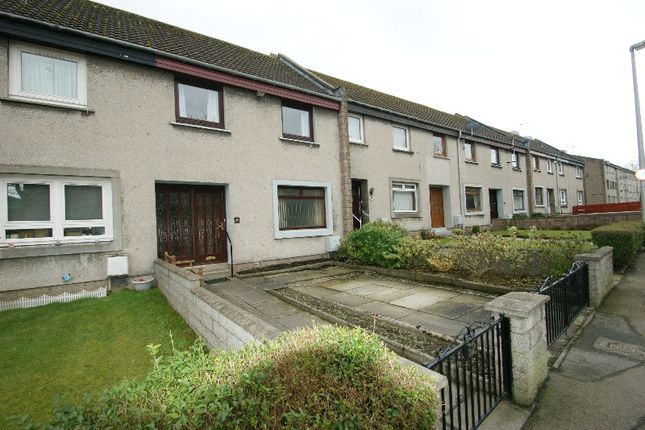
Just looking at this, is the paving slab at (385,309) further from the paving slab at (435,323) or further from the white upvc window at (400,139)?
the white upvc window at (400,139)

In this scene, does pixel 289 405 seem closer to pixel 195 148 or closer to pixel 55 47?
pixel 195 148

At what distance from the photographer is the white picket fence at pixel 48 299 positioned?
645 cm

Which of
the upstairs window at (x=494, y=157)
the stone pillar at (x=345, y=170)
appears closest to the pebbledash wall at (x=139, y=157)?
the stone pillar at (x=345, y=170)

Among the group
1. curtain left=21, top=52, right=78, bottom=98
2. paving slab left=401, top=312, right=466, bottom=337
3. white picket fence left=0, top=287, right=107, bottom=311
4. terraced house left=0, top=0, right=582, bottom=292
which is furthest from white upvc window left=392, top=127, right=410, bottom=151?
white picket fence left=0, top=287, right=107, bottom=311

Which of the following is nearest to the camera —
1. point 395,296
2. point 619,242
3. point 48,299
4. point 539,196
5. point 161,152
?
point 48,299

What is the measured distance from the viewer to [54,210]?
7.04m

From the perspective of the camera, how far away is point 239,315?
171 inches

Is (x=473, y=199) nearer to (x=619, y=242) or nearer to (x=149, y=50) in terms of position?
(x=619, y=242)

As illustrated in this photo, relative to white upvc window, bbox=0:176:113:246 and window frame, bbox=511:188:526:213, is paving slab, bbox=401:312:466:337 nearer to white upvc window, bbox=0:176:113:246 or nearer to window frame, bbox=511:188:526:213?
white upvc window, bbox=0:176:113:246

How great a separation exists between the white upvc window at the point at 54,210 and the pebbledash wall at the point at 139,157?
21 cm

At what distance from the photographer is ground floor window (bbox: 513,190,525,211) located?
23.1 meters

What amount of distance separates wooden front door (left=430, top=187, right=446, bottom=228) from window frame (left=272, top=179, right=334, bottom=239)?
7505 mm

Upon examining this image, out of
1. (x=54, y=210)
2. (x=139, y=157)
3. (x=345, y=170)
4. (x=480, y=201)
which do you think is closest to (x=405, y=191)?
(x=345, y=170)

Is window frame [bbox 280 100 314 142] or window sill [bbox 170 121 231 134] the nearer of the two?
window sill [bbox 170 121 231 134]
